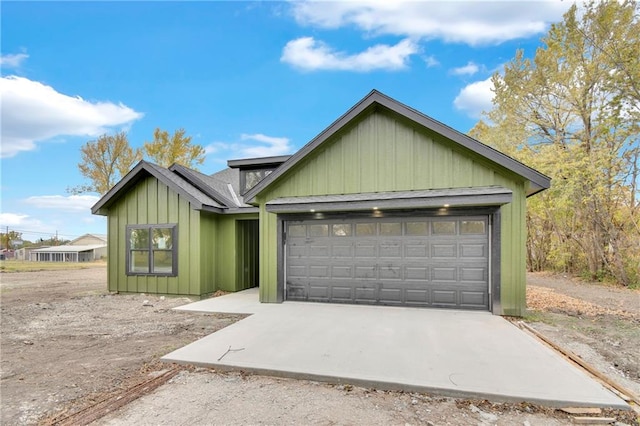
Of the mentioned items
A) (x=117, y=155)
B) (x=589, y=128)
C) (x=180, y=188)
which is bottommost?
(x=180, y=188)

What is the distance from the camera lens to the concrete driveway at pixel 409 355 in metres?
3.42

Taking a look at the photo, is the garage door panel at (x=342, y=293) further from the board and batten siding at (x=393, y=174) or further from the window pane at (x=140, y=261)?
the window pane at (x=140, y=261)

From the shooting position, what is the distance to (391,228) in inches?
294

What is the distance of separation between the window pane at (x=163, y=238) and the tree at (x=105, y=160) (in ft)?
58.4

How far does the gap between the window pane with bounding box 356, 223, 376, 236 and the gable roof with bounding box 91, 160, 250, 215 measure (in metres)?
4.27

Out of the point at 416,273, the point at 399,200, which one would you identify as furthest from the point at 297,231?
the point at 416,273

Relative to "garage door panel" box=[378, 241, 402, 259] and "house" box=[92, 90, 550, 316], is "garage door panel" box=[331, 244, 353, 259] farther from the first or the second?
"garage door panel" box=[378, 241, 402, 259]

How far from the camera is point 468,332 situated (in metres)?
5.39

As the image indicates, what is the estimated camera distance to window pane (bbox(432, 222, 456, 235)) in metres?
7.08

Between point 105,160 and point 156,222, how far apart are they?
63.7ft

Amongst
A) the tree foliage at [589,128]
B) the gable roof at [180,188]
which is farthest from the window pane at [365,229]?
the tree foliage at [589,128]

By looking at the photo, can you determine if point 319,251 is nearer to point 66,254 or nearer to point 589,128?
point 589,128

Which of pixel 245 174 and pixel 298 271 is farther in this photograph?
pixel 245 174

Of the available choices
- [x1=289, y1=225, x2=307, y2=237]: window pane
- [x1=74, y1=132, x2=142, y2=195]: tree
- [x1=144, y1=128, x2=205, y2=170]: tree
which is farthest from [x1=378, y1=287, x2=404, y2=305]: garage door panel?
[x1=74, y1=132, x2=142, y2=195]: tree
